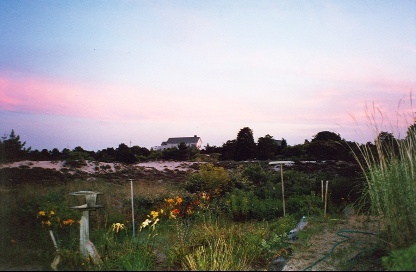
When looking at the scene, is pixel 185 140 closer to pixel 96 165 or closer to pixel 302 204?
pixel 96 165

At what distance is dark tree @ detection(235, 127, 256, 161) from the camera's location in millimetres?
26078

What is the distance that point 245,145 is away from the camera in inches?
1037

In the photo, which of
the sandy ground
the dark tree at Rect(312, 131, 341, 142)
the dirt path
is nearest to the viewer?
the dirt path

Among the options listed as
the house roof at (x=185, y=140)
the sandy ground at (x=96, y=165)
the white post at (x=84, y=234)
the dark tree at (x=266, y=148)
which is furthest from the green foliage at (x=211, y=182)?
the house roof at (x=185, y=140)

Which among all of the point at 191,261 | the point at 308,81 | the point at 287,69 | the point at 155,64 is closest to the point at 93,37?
the point at 155,64

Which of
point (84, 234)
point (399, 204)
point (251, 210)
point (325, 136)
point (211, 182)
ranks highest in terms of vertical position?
point (325, 136)

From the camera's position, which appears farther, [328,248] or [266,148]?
[266,148]

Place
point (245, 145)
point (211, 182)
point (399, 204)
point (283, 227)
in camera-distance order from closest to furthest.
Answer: point (399, 204) < point (283, 227) < point (211, 182) < point (245, 145)

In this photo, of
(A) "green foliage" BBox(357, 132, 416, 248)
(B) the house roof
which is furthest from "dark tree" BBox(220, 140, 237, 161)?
(B) the house roof


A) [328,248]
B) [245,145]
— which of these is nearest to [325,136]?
[245,145]

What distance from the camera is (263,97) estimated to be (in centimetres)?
1023

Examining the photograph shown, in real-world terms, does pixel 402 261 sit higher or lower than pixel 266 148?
lower

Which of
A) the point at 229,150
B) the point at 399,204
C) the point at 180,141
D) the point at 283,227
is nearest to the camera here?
the point at 399,204

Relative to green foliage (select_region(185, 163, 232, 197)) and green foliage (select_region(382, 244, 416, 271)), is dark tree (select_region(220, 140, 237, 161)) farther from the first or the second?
green foliage (select_region(382, 244, 416, 271))
